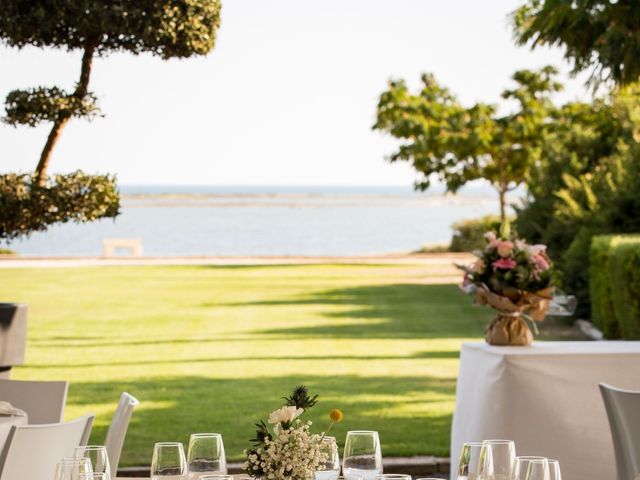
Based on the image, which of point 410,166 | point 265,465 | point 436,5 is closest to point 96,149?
point 436,5

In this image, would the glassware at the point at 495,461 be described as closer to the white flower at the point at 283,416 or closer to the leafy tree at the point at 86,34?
the white flower at the point at 283,416

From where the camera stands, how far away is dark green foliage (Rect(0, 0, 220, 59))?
1027 cm

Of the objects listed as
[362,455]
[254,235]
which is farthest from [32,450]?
[254,235]

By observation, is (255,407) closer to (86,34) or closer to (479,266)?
(86,34)

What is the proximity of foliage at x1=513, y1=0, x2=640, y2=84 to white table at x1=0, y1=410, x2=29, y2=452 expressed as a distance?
5.95 meters

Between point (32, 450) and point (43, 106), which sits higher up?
point (43, 106)

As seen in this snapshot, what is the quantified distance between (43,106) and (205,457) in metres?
7.55

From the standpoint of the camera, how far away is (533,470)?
3131 mm

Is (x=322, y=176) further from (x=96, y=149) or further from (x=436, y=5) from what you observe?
(x=436, y=5)

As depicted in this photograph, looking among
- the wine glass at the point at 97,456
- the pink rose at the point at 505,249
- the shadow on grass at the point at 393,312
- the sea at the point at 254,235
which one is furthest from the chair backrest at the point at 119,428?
the sea at the point at 254,235

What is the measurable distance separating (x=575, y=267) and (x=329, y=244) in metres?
41.0

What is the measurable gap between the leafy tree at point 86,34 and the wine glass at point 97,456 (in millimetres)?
6948

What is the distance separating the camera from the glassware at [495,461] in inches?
130

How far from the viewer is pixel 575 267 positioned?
17.3m
